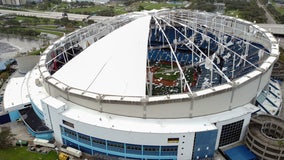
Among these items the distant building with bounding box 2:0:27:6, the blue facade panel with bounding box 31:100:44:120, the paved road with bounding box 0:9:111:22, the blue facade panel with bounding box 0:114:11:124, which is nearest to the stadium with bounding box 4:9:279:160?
the blue facade panel with bounding box 31:100:44:120

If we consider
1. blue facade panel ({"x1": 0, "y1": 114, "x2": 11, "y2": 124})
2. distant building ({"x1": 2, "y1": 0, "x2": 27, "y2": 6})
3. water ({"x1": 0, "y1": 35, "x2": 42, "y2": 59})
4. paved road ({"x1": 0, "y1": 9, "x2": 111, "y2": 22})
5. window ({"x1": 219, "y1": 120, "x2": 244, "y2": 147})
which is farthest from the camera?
distant building ({"x1": 2, "y1": 0, "x2": 27, "y2": 6})

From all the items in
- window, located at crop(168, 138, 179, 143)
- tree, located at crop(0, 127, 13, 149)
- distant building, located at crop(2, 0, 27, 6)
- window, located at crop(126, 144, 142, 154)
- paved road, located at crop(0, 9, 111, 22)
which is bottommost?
tree, located at crop(0, 127, 13, 149)

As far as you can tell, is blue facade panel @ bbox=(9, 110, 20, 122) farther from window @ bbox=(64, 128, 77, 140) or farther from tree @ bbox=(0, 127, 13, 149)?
window @ bbox=(64, 128, 77, 140)

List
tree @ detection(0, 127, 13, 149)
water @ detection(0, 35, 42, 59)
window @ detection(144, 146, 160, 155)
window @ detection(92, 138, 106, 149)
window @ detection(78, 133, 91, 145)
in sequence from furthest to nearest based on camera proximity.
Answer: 1. water @ detection(0, 35, 42, 59)
2. tree @ detection(0, 127, 13, 149)
3. window @ detection(78, 133, 91, 145)
4. window @ detection(92, 138, 106, 149)
5. window @ detection(144, 146, 160, 155)

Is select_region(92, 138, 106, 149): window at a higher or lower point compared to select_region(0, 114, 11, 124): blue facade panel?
higher

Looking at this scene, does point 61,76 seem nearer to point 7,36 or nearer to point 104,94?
point 104,94

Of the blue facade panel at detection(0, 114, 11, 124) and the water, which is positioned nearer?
the blue facade panel at detection(0, 114, 11, 124)
